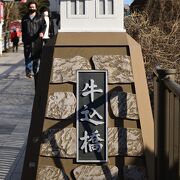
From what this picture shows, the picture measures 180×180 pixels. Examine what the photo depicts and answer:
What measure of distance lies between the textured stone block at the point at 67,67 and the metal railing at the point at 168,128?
2.12ft

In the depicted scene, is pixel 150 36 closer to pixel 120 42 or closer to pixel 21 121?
pixel 21 121

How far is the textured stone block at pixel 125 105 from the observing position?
4.36 m

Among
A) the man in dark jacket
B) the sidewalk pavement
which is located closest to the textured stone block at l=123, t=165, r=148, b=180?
the sidewalk pavement

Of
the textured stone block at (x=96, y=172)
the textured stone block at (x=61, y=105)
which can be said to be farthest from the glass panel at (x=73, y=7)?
the textured stone block at (x=96, y=172)

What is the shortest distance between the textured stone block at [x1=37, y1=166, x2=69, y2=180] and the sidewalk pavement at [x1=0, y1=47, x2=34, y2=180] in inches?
41.3

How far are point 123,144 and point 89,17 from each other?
3.62 feet

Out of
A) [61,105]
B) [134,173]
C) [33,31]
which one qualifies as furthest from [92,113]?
[33,31]

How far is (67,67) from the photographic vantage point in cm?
442

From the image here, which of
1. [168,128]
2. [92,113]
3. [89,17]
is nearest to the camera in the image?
[168,128]

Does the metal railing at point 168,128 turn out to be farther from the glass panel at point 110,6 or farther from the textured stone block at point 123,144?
the glass panel at point 110,6

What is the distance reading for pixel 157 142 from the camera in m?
4.34

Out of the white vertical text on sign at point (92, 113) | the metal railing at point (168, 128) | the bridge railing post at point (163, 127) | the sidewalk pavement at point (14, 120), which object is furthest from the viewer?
the sidewalk pavement at point (14, 120)

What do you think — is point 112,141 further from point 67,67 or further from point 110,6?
point 110,6

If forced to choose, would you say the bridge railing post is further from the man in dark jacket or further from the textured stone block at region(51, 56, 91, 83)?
the man in dark jacket
